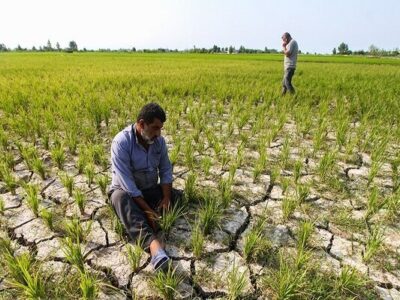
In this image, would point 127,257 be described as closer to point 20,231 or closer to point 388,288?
point 20,231

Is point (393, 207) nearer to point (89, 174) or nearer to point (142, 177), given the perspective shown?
point (142, 177)

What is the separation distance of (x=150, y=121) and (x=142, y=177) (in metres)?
0.50

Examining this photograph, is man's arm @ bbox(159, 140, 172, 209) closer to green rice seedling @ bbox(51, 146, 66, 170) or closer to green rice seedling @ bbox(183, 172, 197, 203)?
green rice seedling @ bbox(183, 172, 197, 203)

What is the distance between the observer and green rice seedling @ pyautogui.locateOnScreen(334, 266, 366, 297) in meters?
1.70

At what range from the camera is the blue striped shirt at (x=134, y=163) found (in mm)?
2256

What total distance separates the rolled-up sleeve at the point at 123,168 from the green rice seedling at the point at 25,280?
28.2 inches

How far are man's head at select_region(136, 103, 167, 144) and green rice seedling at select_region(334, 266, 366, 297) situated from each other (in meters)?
1.39

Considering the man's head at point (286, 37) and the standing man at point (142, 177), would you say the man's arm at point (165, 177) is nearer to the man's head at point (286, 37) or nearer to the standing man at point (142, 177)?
the standing man at point (142, 177)

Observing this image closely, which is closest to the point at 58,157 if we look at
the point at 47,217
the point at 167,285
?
the point at 47,217

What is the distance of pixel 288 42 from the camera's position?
625 centimetres

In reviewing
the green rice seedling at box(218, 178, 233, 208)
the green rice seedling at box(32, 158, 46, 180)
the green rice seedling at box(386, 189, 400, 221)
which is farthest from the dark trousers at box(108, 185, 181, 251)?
the green rice seedling at box(386, 189, 400, 221)

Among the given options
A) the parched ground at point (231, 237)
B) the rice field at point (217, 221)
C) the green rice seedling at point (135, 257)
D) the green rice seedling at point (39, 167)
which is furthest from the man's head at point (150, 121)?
the green rice seedling at point (39, 167)

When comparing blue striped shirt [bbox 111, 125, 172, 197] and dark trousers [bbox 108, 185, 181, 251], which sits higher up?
blue striped shirt [bbox 111, 125, 172, 197]

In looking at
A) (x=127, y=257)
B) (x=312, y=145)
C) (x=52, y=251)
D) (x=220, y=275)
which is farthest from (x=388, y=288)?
(x=312, y=145)
